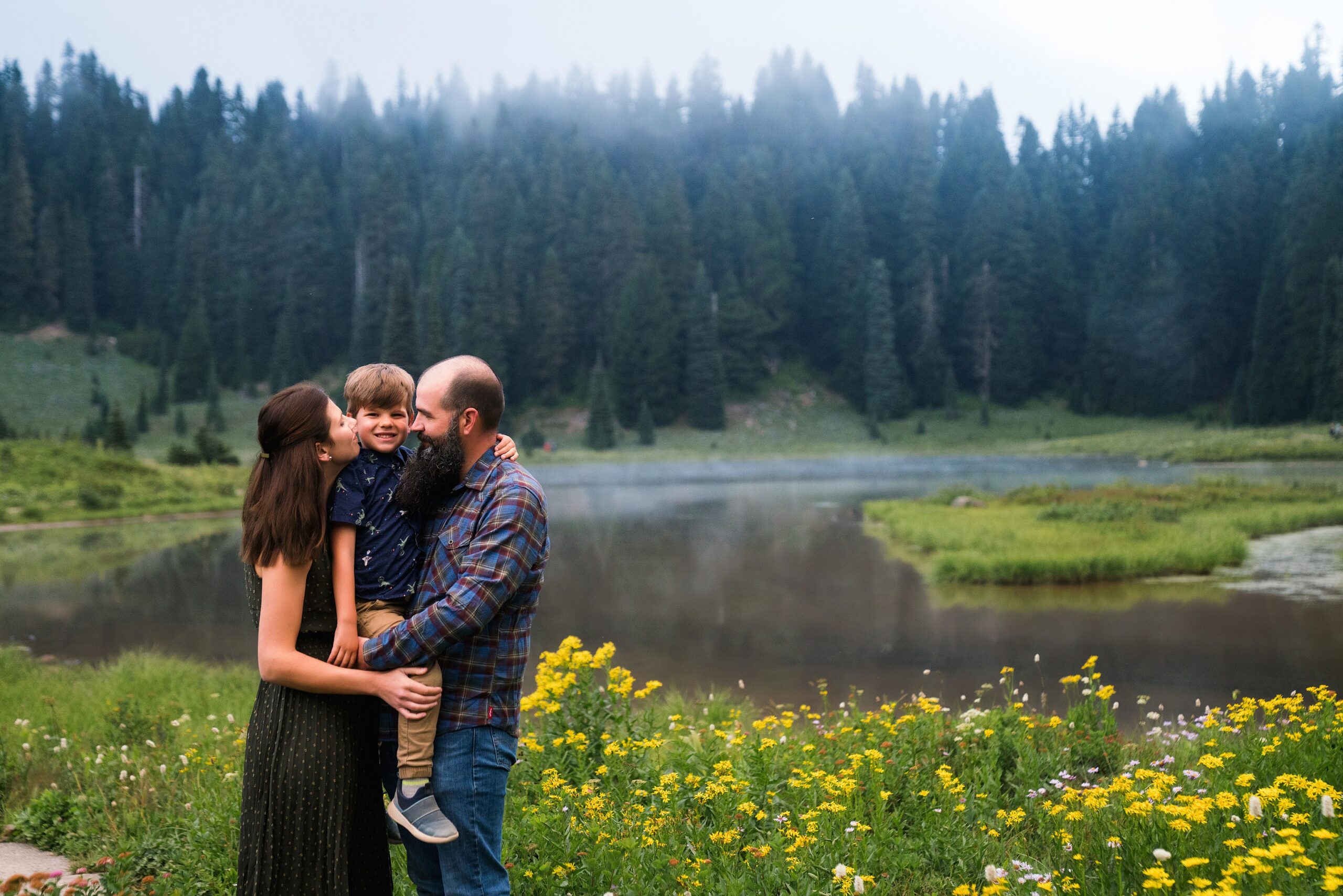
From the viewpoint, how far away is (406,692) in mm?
2723

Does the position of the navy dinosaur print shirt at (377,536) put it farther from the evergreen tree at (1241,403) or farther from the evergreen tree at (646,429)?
the evergreen tree at (646,429)

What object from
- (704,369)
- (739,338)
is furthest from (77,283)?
(739,338)

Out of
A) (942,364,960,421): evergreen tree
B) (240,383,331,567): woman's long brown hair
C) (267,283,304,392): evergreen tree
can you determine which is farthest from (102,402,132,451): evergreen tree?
(942,364,960,421): evergreen tree

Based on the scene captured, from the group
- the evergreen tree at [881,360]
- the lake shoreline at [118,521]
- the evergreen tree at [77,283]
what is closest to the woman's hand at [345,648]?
the lake shoreline at [118,521]

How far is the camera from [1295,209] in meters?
47.5

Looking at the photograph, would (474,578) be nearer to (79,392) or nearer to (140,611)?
(140,611)

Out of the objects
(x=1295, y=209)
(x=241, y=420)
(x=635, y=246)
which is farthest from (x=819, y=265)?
(x=241, y=420)

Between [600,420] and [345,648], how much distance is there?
52907mm

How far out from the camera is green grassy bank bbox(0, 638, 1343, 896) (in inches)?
129

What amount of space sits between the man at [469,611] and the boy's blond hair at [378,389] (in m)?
0.14

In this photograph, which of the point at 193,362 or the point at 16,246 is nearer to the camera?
the point at 193,362

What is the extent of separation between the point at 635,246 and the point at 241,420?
28.8 metres

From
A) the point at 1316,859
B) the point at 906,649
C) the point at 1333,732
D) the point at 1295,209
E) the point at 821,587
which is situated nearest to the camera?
the point at 1316,859

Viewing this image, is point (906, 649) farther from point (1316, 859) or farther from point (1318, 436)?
point (1318, 436)
